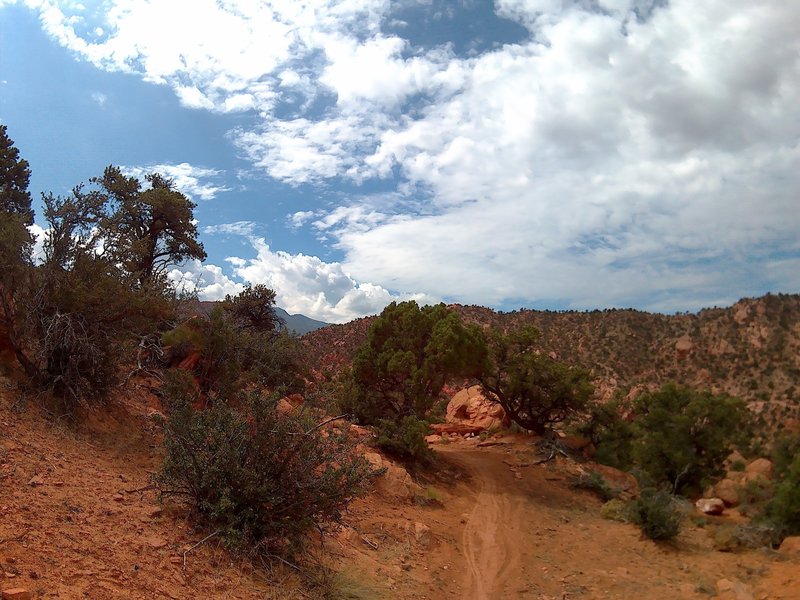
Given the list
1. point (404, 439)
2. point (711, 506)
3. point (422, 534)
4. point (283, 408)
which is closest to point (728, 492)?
point (711, 506)

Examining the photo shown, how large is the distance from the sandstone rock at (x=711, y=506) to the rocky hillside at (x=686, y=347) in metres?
19.5

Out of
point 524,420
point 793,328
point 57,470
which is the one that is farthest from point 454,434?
point 793,328

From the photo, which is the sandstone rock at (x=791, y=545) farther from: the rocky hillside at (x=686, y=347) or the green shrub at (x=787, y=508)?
the rocky hillside at (x=686, y=347)

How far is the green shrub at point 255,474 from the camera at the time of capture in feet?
22.1

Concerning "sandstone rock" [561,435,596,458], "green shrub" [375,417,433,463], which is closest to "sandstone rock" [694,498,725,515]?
"sandstone rock" [561,435,596,458]

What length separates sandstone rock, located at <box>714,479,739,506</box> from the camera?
1929 centimetres

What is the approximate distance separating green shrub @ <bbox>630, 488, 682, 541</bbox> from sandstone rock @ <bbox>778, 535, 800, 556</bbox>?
2096 mm

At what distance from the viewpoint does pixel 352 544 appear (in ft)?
30.1

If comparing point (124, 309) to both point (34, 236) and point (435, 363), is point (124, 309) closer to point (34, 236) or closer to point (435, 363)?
point (34, 236)

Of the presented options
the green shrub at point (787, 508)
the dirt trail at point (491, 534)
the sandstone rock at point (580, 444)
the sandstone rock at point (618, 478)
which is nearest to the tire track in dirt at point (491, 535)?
the dirt trail at point (491, 534)

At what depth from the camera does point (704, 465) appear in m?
21.1

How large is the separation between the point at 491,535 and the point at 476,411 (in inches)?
700

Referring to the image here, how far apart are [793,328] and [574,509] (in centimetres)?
3829

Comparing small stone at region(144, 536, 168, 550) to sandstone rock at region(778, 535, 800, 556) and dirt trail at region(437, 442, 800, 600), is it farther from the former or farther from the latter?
sandstone rock at region(778, 535, 800, 556)
